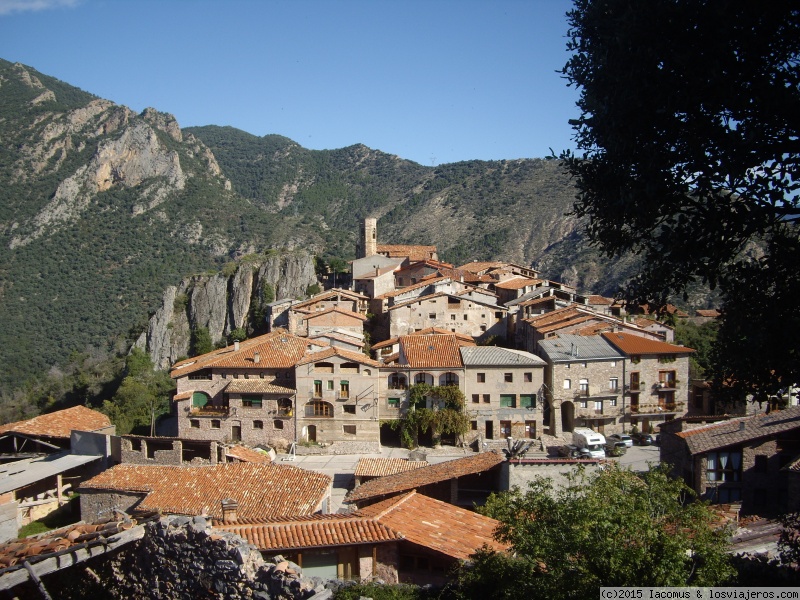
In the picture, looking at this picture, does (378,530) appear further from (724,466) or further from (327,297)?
(327,297)

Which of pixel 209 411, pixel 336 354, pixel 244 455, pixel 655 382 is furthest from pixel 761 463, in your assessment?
pixel 209 411

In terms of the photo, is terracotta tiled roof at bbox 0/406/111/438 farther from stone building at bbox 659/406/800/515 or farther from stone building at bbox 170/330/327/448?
stone building at bbox 659/406/800/515

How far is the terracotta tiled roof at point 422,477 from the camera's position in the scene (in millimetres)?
19625

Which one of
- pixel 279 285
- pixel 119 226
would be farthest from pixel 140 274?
pixel 279 285

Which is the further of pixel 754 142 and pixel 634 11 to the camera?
pixel 634 11

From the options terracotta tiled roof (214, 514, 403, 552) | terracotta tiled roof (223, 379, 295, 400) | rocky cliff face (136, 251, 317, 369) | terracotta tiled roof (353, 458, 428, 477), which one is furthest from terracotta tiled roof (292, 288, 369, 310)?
terracotta tiled roof (214, 514, 403, 552)

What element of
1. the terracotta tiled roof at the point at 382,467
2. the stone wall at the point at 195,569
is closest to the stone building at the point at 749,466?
the terracotta tiled roof at the point at 382,467

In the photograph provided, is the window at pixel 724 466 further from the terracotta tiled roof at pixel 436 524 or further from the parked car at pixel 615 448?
the terracotta tiled roof at pixel 436 524

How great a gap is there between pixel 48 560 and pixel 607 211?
7743 mm

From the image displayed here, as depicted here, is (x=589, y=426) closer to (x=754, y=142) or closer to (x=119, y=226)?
(x=754, y=142)

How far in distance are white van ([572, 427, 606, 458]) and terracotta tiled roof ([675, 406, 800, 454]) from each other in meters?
6.98

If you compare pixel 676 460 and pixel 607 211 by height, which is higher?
pixel 607 211

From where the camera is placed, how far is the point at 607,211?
8.21 meters

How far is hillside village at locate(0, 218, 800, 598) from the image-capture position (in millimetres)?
13766
